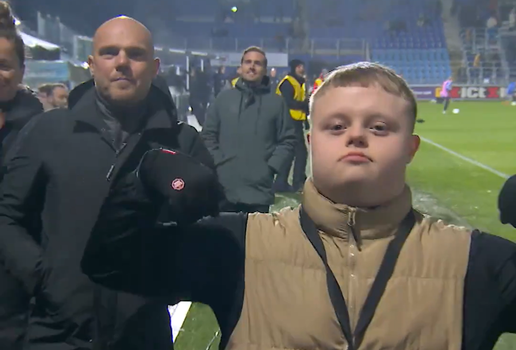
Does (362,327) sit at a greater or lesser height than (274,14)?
lesser

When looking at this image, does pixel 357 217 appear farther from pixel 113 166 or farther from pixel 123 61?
pixel 123 61

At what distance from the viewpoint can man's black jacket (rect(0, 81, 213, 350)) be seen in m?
2.45

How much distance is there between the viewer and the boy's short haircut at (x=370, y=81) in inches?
65.4

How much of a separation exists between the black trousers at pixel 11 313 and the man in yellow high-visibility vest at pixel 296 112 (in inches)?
314

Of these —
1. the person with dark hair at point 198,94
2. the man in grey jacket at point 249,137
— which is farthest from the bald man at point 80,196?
the person with dark hair at point 198,94

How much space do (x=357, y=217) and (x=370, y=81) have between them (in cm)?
31

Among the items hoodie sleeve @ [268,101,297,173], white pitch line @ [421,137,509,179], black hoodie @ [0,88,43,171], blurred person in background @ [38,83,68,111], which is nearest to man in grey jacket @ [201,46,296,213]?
hoodie sleeve @ [268,101,297,173]

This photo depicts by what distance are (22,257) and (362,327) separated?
4.41ft

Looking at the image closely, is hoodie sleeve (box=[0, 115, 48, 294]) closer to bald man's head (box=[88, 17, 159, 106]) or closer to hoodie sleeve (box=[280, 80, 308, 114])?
bald man's head (box=[88, 17, 159, 106])

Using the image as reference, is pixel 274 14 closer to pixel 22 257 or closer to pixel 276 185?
pixel 276 185

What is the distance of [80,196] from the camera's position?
250 cm

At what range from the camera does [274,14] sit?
1893 inches

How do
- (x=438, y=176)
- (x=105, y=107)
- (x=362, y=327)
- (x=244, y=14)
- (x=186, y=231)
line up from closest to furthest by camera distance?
(x=362, y=327) < (x=186, y=231) < (x=105, y=107) < (x=438, y=176) < (x=244, y=14)

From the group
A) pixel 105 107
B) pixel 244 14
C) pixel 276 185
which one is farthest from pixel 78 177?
pixel 244 14
